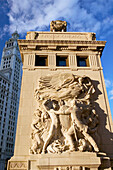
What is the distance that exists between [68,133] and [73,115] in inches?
55.4

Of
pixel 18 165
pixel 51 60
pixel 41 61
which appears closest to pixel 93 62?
pixel 51 60

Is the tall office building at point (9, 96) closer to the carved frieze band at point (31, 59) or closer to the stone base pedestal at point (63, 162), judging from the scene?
the carved frieze band at point (31, 59)

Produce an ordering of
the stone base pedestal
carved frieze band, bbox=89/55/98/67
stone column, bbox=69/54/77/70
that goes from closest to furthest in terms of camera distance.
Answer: the stone base pedestal < stone column, bbox=69/54/77/70 < carved frieze band, bbox=89/55/98/67

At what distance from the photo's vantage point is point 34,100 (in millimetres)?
13508

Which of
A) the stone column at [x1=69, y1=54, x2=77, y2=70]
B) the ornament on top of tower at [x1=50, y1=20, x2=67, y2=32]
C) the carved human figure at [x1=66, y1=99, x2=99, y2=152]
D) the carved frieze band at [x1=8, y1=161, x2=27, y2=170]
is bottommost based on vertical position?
the carved frieze band at [x1=8, y1=161, x2=27, y2=170]

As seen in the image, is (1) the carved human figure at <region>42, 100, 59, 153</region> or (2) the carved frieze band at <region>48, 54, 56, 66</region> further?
(2) the carved frieze band at <region>48, 54, 56, 66</region>

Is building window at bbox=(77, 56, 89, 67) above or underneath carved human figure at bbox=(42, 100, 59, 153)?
above

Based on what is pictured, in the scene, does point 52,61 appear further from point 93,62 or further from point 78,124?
point 78,124

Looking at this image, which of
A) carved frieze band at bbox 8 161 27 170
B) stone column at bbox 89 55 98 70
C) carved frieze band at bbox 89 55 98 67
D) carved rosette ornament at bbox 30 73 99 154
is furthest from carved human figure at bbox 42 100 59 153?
carved frieze band at bbox 89 55 98 67

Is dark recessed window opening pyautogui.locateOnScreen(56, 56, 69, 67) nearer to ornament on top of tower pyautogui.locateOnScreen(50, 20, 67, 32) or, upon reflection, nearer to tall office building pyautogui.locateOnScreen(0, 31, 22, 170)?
ornament on top of tower pyautogui.locateOnScreen(50, 20, 67, 32)

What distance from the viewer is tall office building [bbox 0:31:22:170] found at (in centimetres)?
7362

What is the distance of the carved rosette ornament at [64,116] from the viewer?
11062mm

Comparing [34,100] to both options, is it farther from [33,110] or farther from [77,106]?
[77,106]

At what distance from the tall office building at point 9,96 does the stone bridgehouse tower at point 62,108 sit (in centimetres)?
6621
